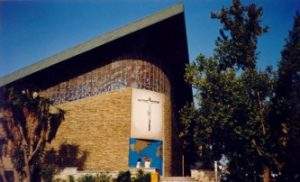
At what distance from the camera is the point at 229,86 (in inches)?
821

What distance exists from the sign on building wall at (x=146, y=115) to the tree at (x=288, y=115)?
23.8 feet

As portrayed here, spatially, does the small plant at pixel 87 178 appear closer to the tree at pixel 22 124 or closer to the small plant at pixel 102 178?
the small plant at pixel 102 178

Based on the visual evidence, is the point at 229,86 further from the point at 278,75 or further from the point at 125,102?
the point at 125,102

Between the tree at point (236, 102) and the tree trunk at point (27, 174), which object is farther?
the tree at point (236, 102)

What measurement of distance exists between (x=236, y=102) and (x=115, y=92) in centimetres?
752

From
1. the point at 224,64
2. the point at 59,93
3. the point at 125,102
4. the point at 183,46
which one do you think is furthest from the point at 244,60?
the point at 59,93

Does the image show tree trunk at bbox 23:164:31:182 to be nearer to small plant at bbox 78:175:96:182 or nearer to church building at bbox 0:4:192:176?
small plant at bbox 78:175:96:182

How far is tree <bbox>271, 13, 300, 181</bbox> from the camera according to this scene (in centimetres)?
2070

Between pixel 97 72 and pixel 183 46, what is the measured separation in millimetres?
7449

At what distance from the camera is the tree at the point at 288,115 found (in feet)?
67.9

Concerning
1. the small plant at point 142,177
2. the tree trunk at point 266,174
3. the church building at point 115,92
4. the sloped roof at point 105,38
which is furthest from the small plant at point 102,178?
the tree trunk at point 266,174

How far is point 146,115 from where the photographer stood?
22109 mm

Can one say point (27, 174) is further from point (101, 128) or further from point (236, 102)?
point (236, 102)

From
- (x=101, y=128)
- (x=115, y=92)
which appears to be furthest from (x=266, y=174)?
(x=115, y=92)
